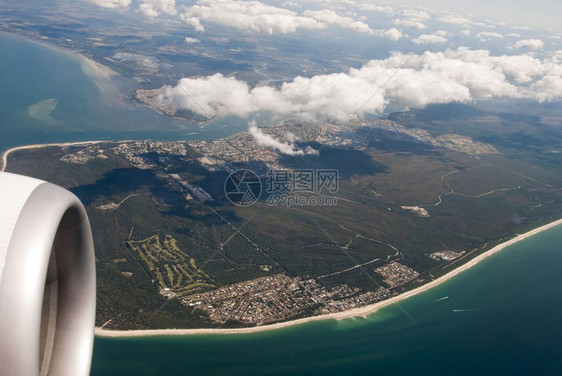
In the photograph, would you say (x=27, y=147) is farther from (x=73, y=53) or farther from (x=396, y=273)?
(x=73, y=53)

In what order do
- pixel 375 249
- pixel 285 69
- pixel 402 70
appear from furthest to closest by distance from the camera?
pixel 285 69
pixel 402 70
pixel 375 249

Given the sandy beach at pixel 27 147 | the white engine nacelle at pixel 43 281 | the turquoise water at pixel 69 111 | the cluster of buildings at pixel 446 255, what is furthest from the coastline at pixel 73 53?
Answer: the white engine nacelle at pixel 43 281

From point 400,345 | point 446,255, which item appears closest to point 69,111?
point 446,255

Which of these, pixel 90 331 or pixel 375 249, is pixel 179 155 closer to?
pixel 375 249

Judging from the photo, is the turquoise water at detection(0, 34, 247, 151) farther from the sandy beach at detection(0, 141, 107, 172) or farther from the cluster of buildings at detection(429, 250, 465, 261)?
the cluster of buildings at detection(429, 250, 465, 261)

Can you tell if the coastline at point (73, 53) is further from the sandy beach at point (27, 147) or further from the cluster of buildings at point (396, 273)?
the cluster of buildings at point (396, 273)

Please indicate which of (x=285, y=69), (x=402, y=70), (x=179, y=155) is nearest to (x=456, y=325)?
(x=179, y=155)
